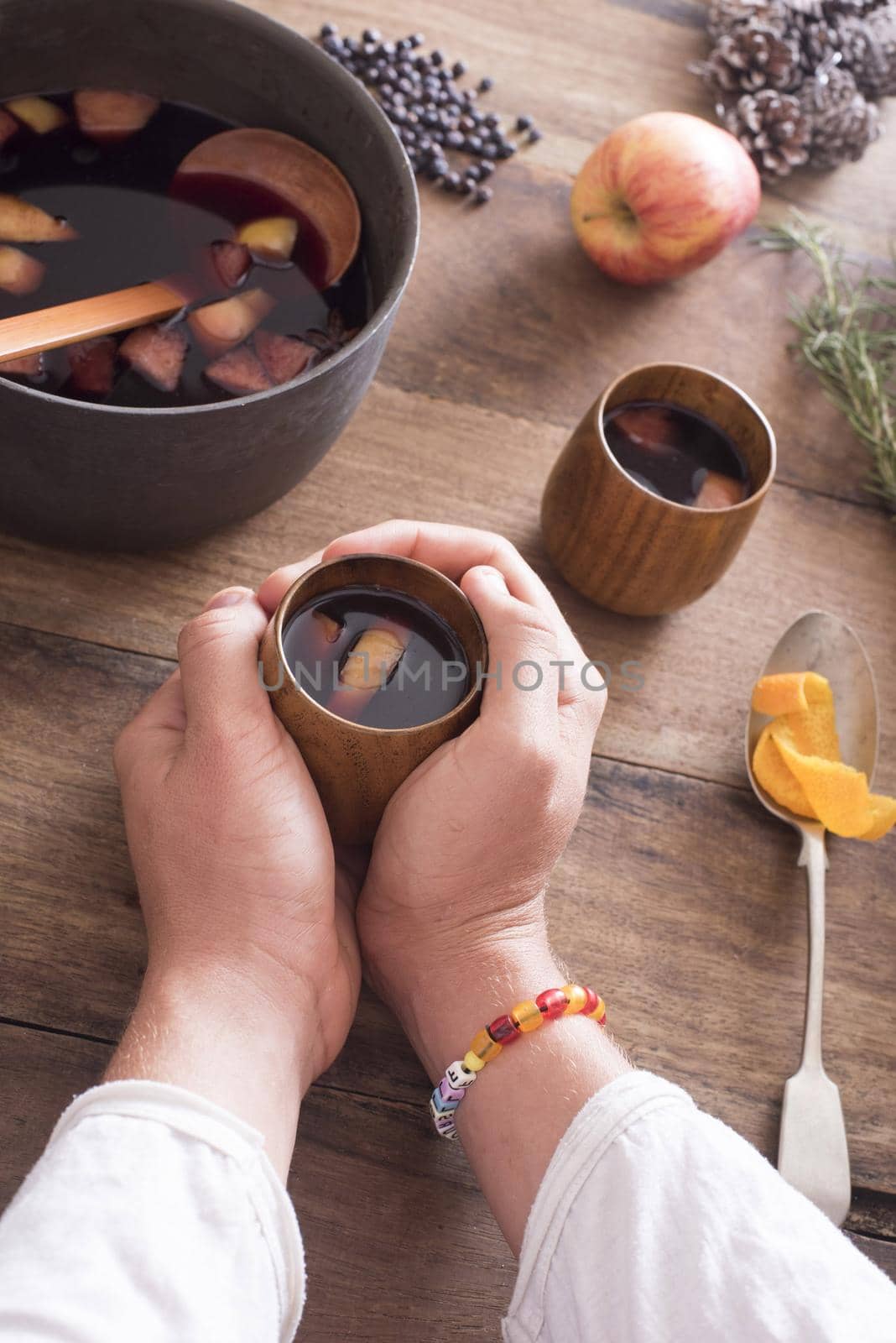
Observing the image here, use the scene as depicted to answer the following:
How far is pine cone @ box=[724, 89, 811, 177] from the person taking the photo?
4.61 feet

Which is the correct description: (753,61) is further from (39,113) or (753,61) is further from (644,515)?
(39,113)

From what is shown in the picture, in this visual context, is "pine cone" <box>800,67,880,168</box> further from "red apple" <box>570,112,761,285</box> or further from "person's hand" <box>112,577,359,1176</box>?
"person's hand" <box>112,577,359,1176</box>

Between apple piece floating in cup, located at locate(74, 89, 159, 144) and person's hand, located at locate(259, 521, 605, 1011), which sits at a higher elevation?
apple piece floating in cup, located at locate(74, 89, 159, 144)

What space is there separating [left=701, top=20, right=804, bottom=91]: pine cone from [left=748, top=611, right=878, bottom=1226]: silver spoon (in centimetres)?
78

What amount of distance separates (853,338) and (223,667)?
898 millimetres

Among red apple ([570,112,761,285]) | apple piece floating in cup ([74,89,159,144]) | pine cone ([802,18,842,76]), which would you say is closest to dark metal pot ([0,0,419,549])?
apple piece floating in cup ([74,89,159,144])

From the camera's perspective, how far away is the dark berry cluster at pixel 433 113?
4.30 feet

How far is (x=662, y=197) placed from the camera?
1231 millimetres

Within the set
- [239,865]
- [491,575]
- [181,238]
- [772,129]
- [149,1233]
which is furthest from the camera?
[772,129]

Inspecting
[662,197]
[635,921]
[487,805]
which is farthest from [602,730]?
[662,197]

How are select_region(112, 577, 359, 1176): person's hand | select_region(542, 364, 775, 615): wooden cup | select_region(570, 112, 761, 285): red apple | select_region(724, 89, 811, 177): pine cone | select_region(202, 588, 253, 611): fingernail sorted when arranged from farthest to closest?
select_region(724, 89, 811, 177): pine cone < select_region(570, 112, 761, 285): red apple < select_region(542, 364, 775, 615): wooden cup < select_region(202, 588, 253, 611): fingernail < select_region(112, 577, 359, 1176): person's hand

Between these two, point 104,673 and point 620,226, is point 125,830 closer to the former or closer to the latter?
point 104,673

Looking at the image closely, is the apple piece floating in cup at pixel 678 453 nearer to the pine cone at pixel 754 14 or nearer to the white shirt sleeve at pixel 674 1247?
the white shirt sleeve at pixel 674 1247

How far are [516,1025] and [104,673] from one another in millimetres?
481
